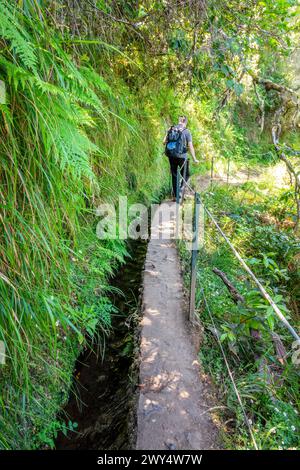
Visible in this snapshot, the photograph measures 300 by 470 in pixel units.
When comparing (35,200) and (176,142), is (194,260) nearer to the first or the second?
(35,200)

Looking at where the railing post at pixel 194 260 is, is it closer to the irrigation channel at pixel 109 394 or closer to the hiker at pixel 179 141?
the irrigation channel at pixel 109 394

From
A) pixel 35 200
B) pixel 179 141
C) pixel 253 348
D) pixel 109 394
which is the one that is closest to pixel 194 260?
pixel 253 348

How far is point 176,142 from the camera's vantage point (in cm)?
612

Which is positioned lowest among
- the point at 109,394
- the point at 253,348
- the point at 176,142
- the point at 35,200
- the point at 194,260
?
the point at 109,394

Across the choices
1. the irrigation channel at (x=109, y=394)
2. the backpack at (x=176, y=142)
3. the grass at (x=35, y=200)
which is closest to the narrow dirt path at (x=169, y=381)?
the irrigation channel at (x=109, y=394)

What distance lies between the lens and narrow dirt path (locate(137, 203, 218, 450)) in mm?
2020

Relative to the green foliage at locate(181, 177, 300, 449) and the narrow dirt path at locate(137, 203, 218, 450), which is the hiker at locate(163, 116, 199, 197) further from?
the narrow dirt path at locate(137, 203, 218, 450)

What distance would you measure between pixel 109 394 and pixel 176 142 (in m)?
4.80

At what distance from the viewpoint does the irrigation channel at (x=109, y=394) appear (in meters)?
2.27

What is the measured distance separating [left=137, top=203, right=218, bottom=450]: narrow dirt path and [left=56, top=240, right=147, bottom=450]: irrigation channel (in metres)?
0.11

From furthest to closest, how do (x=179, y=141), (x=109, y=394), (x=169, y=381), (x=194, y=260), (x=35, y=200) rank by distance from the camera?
(x=179, y=141) → (x=194, y=260) → (x=109, y=394) → (x=169, y=381) → (x=35, y=200)
